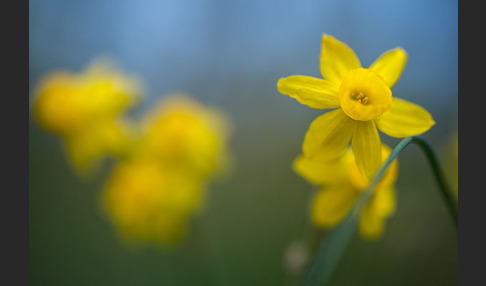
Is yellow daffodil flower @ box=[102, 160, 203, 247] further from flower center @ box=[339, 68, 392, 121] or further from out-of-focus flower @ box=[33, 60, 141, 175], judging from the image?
flower center @ box=[339, 68, 392, 121]

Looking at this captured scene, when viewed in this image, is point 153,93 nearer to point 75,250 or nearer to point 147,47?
point 147,47

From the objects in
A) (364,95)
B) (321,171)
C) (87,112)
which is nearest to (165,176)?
(87,112)

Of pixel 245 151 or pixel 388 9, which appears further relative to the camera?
pixel 245 151

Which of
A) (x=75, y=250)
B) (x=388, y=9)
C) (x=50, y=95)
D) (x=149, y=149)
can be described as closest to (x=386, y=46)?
(x=388, y=9)

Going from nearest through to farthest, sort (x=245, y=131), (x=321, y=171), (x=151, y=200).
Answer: (x=321, y=171), (x=151, y=200), (x=245, y=131)

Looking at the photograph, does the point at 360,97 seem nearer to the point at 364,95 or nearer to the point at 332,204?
the point at 364,95

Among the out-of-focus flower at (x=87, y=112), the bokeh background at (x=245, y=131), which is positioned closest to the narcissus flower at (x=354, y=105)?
the bokeh background at (x=245, y=131)
